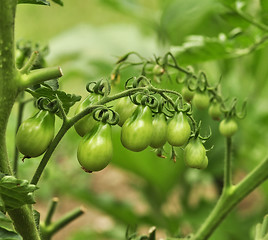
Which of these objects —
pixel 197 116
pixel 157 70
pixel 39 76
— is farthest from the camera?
pixel 197 116

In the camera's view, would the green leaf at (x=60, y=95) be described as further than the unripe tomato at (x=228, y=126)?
No

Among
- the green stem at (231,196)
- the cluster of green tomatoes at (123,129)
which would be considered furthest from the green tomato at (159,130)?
the green stem at (231,196)

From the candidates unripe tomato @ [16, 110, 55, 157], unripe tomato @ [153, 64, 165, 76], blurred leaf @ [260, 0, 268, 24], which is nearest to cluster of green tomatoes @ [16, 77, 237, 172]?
unripe tomato @ [16, 110, 55, 157]

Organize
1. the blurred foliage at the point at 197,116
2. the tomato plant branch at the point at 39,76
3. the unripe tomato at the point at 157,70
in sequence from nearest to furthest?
the tomato plant branch at the point at 39,76 < the unripe tomato at the point at 157,70 < the blurred foliage at the point at 197,116

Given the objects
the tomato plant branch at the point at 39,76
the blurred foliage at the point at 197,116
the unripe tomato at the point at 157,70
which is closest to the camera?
the tomato plant branch at the point at 39,76

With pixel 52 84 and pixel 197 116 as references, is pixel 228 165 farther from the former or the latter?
pixel 197 116

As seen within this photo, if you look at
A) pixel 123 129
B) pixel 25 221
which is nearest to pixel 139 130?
pixel 123 129

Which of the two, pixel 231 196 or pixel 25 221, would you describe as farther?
pixel 231 196

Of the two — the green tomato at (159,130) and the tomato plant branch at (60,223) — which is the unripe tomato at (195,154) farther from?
the tomato plant branch at (60,223)

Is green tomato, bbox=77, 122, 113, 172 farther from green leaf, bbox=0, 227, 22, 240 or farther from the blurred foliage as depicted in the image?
the blurred foliage
